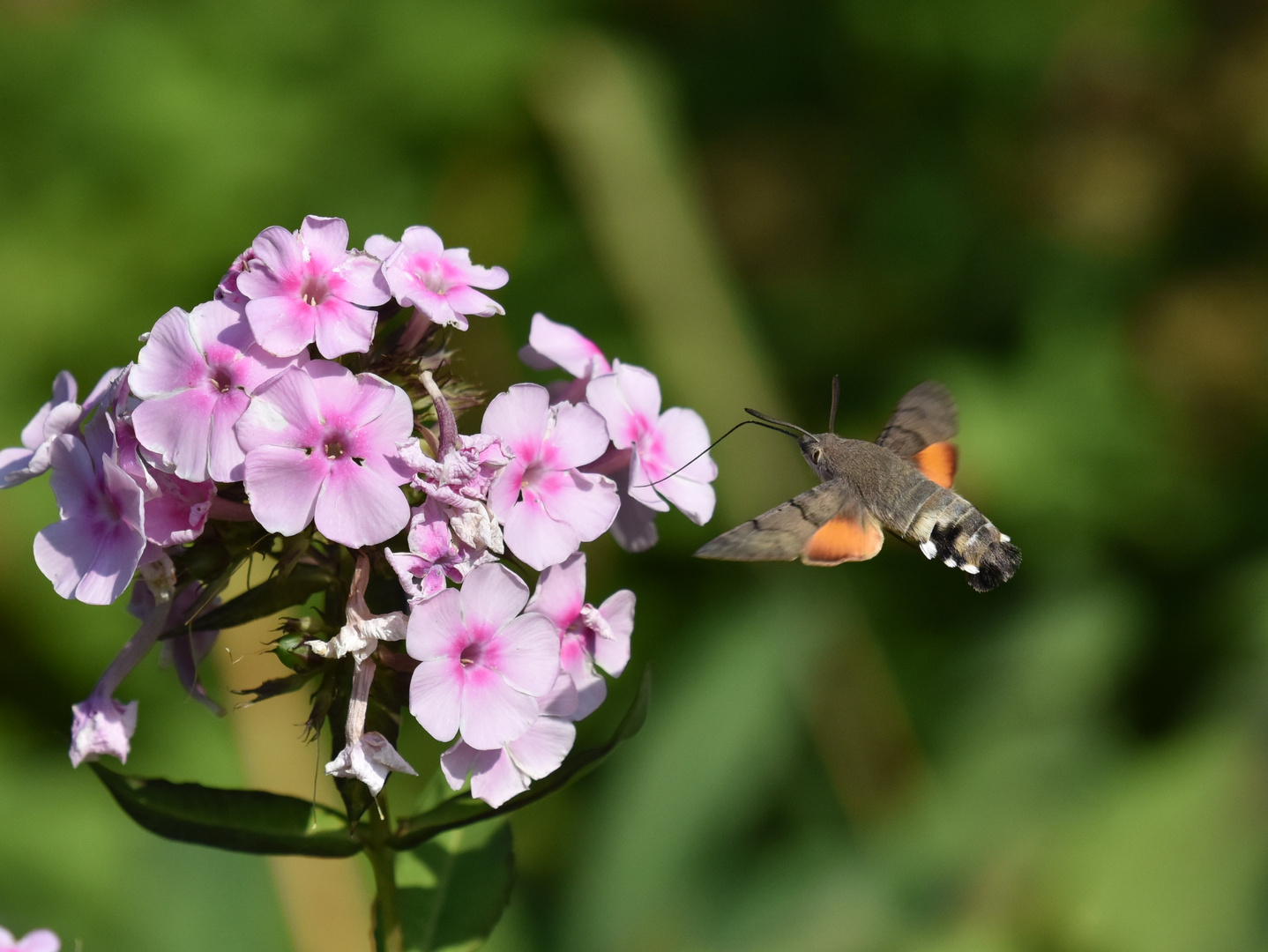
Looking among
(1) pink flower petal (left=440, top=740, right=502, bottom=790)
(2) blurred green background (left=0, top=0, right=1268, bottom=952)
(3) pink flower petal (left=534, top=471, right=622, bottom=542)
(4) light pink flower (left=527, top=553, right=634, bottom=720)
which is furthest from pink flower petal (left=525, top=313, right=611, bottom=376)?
(2) blurred green background (left=0, top=0, right=1268, bottom=952)

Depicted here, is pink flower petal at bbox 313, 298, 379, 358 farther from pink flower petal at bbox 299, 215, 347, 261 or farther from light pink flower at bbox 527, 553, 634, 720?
light pink flower at bbox 527, 553, 634, 720

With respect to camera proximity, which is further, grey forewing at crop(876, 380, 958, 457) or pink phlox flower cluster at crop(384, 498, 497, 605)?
grey forewing at crop(876, 380, 958, 457)

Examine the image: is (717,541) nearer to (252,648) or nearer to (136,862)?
(252,648)

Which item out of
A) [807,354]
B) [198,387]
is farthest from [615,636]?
[807,354]

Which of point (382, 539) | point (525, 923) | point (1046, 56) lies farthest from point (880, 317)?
point (382, 539)

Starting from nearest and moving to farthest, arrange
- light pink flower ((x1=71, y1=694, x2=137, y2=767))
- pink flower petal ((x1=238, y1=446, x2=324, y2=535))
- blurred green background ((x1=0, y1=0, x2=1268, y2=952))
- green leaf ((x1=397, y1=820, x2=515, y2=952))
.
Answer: pink flower petal ((x1=238, y1=446, x2=324, y2=535)) < light pink flower ((x1=71, y1=694, x2=137, y2=767)) < green leaf ((x1=397, y1=820, x2=515, y2=952)) < blurred green background ((x1=0, y1=0, x2=1268, y2=952))

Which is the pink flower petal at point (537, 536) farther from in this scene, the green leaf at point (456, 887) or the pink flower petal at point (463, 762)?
the green leaf at point (456, 887)

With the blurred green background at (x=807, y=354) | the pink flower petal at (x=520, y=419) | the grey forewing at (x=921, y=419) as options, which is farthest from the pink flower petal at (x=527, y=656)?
the blurred green background at (x=807, y=354)
